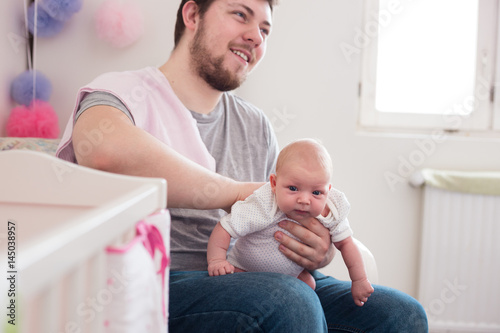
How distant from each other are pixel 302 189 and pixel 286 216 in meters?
0.10

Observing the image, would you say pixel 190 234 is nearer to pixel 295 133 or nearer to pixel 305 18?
pixel 295 133

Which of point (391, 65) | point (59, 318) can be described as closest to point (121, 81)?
point (59, 318)

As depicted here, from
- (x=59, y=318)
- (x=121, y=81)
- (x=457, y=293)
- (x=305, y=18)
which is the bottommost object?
(x=457, y=293)

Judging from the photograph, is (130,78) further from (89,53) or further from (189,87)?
(89,53)

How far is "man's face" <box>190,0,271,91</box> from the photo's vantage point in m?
1.32

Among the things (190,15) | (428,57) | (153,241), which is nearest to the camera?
(153,241)

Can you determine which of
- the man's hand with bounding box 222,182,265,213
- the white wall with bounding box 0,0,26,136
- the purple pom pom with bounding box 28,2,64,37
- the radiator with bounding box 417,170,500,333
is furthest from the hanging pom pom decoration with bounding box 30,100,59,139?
the radiator with bounding box 417,170,500,333

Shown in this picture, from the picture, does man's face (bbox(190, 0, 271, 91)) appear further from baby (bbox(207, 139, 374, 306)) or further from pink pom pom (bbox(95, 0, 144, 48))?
pink pom pom (bbox(95, 0, 144, 48))

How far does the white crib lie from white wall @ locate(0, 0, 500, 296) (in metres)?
1.42

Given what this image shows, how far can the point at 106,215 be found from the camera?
0.46 meters

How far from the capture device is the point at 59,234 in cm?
37

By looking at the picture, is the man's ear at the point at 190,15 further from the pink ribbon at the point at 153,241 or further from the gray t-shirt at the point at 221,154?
the pink ribbon at the point at 153,241

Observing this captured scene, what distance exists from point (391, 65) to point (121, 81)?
1.43 meters

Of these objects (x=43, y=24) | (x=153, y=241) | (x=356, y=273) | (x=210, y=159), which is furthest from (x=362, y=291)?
(x=43, y=24)
